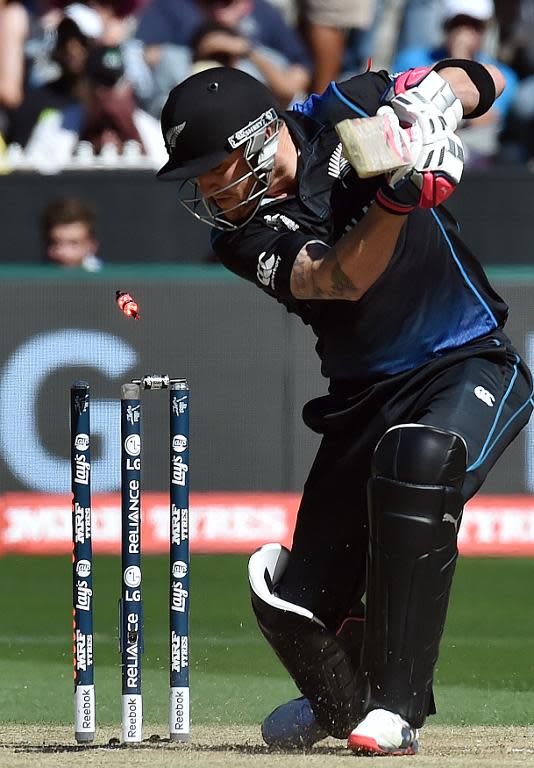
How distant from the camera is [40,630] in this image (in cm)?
761

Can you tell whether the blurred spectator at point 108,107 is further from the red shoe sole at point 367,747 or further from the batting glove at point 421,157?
the red shoe sole at point 367,747

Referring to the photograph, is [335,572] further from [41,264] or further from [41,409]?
[41,264]

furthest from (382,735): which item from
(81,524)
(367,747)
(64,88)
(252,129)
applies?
(64,88)

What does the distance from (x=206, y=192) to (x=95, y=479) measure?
16.4ft

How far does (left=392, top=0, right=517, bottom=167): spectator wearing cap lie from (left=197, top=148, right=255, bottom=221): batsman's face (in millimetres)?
7228

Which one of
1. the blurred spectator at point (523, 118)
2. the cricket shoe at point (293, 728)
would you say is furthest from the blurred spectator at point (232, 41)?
the cricket shoe at point (293, 728)

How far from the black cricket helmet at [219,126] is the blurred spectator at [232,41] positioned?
23.8ft

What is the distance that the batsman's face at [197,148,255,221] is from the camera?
4.61 m

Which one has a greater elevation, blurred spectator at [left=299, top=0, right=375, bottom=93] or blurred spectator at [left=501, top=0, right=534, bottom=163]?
blurred spectator at [left=299, top=0, right=375, bottom=93]

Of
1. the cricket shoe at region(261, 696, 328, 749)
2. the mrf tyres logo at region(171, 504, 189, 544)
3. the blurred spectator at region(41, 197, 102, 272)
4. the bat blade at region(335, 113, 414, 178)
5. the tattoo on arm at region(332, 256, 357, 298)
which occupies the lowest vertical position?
the cricket shoe at region(261, 696, 328, 749)

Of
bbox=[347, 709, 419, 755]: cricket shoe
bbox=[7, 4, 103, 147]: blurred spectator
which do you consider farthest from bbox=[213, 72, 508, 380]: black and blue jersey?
bbox=[7, 4, 103, 147]: blurred spectator

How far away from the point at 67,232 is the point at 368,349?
541 cm

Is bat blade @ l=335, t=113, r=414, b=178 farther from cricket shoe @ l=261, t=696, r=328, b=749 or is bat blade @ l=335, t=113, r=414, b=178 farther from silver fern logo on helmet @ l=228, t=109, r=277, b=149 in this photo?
cricket shoe @ l=261, t=696, r=328, b=749

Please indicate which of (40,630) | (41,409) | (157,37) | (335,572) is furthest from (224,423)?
(335,572)
